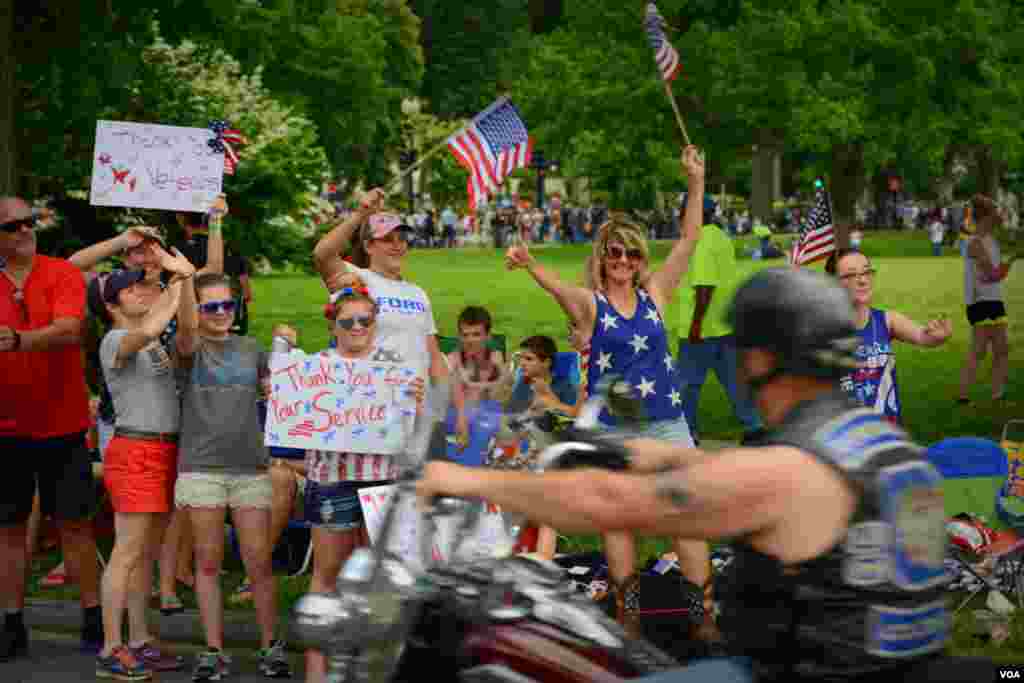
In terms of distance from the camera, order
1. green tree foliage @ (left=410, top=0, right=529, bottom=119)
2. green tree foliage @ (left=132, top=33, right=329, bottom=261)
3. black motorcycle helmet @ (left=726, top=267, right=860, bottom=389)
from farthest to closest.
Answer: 1. green tree foliage @ (left=410, top=0, right=529, bottom=119)
2. green tree foliage @ (left=132, top=33, right=329, bottom=261)
3. black motorcycle helmet @ (left=726, top=267, right=860, bottom=389)

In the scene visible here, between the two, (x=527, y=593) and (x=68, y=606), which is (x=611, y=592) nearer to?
(x=68, y=606)

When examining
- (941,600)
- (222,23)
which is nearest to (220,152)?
(941,600)

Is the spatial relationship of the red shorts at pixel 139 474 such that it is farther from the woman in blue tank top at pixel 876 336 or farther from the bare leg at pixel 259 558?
the woman in blue tank top at pixel 876 336

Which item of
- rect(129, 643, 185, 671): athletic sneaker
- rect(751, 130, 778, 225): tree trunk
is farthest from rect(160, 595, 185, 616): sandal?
rect(751, 130, 778, 225): tree trunk

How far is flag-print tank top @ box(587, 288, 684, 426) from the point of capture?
27.6 ft

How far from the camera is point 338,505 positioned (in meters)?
7.96

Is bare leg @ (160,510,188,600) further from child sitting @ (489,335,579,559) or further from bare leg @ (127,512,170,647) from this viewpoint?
child sitting @ (489,335,579,559)

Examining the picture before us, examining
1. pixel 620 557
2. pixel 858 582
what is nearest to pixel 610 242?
pixel 620 557

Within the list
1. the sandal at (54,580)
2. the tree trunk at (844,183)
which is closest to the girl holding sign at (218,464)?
the sandal at (54,580)

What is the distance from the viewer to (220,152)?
10133 mm

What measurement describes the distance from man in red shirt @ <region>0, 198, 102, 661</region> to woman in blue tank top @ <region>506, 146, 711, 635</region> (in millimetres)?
2425

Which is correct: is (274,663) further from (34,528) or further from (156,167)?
(34,528)

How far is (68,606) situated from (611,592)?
3143 mm

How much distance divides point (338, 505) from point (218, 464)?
71cm
